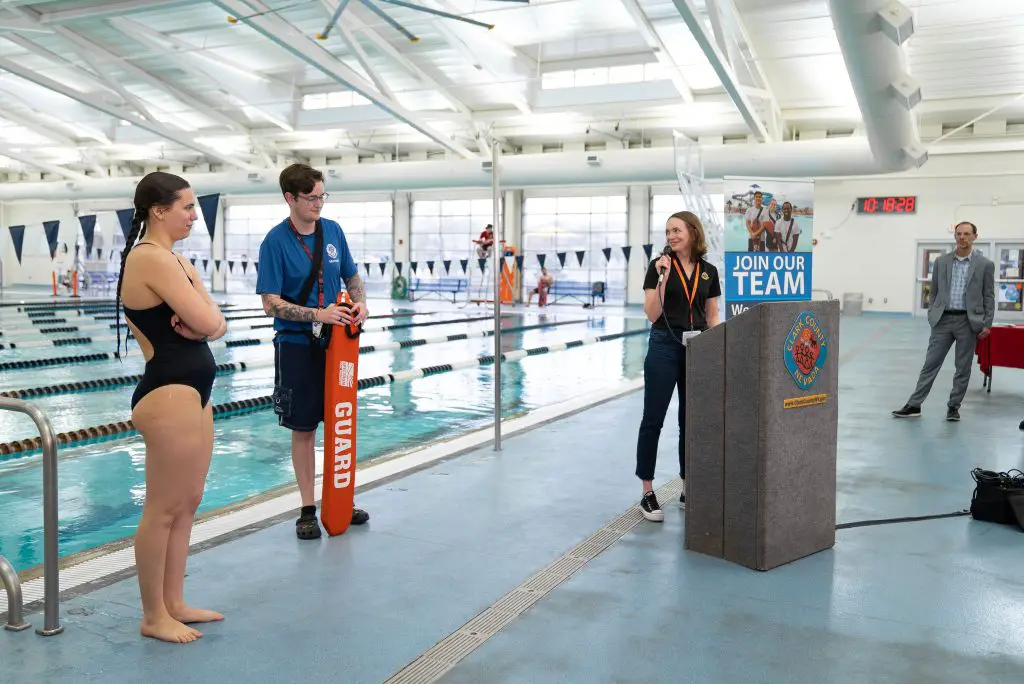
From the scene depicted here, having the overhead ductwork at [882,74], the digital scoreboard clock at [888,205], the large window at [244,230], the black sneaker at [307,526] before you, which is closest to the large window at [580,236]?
the digital scoreboard clock at [888,205]

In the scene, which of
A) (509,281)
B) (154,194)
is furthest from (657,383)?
(509,281)

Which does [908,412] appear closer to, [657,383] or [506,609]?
[657,383]

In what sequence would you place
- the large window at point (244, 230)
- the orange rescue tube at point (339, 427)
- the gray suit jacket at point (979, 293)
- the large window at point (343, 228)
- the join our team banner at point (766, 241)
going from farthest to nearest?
1. the large window at point (244, 230)
2. the large window at point (343, 228)
3. the gray suit jacket at point (979, 293)
4. the join our team banner at point (766, 241)
5. the orange rescue tube at point (339, 427)

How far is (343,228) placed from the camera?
25172mm

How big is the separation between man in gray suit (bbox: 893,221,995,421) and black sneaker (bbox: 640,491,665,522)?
346cm

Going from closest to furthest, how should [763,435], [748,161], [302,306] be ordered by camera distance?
[763,435] → [302,306] → [748,161]

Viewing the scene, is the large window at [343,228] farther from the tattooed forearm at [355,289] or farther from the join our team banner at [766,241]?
the tattooed forearm at [355,289]

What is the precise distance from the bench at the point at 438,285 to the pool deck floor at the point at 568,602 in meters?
21.5

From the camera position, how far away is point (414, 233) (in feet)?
85.9

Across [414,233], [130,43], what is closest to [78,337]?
[130,43]

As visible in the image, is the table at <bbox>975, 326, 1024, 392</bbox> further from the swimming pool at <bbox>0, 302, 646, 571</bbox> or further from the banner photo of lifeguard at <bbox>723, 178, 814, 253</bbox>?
the banner photo of lifeguard at <bbox>723, 178, 814, 253</bbox>

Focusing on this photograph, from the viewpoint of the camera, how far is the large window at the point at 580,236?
23.8 meters

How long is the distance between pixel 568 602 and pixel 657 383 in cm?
118

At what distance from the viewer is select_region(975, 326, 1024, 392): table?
707 cm
